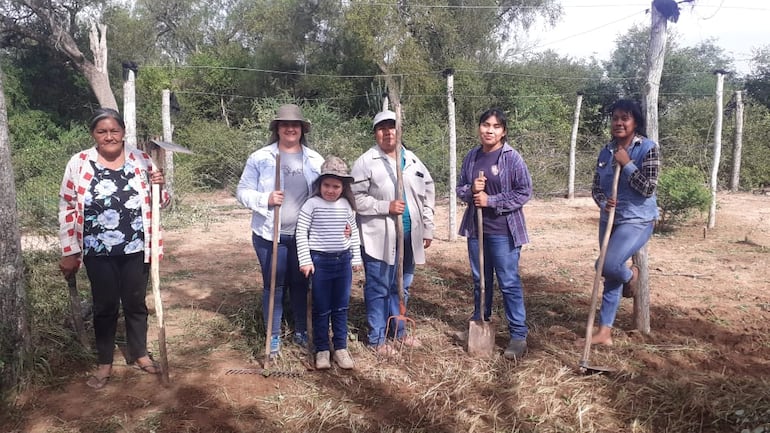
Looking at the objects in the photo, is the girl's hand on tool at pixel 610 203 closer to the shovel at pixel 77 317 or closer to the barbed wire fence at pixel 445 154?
the shovel at pixel 77 317

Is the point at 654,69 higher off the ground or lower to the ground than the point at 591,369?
higher

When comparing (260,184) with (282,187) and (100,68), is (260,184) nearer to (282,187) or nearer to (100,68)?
(282,187)

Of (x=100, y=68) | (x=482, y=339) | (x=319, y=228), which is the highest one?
(x=100, y=68)

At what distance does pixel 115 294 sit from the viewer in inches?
122

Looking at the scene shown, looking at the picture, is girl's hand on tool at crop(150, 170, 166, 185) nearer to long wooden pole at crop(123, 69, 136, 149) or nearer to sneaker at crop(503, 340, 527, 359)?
sneaker at crop(503, 340, 527, 359)

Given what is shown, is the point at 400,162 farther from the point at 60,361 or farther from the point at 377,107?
the point at 377,107

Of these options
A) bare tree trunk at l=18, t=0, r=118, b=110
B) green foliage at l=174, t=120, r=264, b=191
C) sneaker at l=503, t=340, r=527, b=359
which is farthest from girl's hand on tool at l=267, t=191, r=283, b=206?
green foliage at l=174, t=120, r=264, b=191

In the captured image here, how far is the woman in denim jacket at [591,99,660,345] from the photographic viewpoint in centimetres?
325

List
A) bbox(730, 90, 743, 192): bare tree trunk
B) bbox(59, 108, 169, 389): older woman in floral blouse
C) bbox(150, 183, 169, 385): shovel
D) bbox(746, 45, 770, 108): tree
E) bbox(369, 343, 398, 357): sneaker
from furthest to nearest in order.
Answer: bbox(746, 45, 770, 108): tree < bbox(730, 90, 743, 192): bare tree trunk < bbox(369, 343, 398, 357): sneaker < bbox(150, 183, 169, 385): shovel < bbox(59, 108, 169, 389): older woman in floral blouse

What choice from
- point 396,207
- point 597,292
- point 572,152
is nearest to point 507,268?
point 597,292

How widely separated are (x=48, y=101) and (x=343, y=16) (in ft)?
36.9

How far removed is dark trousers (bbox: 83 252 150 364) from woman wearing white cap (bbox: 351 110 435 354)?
4.63 ft

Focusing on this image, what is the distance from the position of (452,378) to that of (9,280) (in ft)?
8.88

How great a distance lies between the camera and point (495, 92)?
63.7 feet
